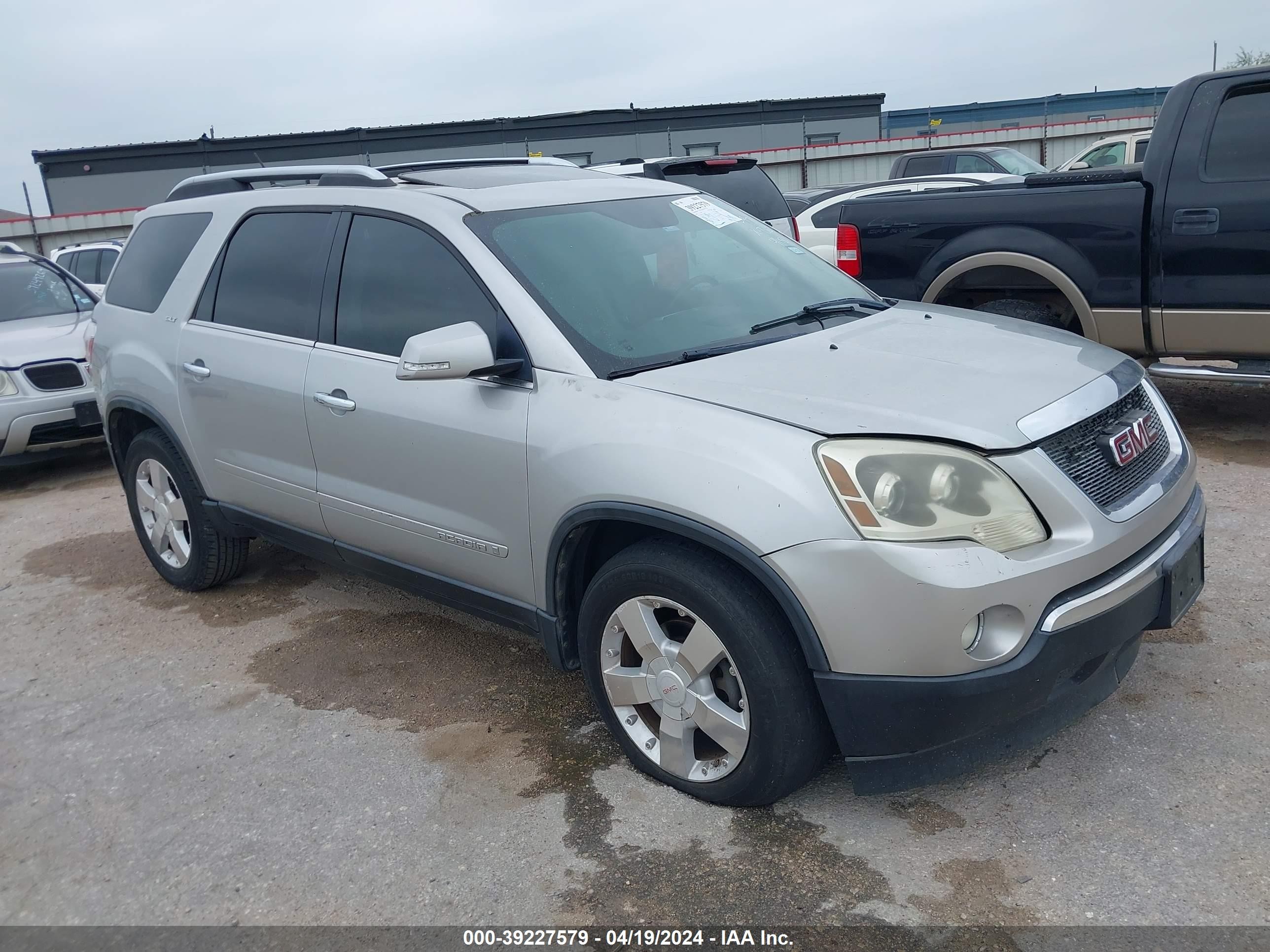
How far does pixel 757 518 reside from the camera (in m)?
2.55

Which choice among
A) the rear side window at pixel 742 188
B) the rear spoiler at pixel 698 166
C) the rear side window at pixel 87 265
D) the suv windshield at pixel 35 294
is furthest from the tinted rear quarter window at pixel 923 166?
the rear side window at pixel 87 265

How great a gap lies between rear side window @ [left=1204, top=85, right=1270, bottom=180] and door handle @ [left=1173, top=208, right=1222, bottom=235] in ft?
0.68

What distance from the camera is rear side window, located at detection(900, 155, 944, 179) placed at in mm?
15125

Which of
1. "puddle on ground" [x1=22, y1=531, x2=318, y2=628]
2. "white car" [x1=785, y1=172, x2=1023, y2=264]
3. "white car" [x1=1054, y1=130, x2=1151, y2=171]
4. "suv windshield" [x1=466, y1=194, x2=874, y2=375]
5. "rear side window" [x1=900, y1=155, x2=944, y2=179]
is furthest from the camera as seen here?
"rear side window" [x1=900, y1=155, x2=944, y2=179]

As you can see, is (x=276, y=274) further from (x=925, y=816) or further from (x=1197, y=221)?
(x=1197, y=221)

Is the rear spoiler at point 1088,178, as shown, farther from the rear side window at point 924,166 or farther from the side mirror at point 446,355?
the rear side window at point 924,166

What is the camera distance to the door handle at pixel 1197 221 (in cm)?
541

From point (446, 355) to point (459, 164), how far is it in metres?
1.71

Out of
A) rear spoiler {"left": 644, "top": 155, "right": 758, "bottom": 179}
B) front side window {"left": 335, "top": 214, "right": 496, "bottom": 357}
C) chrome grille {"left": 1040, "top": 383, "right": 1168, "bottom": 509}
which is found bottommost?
chrome grille {"left": 1040, "top": 383, "right": 1168, "bottom": 509}

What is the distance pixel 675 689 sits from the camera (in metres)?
2.87

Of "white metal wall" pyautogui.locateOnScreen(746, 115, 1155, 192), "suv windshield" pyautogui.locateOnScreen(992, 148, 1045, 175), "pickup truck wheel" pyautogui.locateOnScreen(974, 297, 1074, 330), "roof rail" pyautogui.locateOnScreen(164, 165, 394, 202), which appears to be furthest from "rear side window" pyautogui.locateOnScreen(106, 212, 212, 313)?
"white metal wall" pyautogui.locateOnScreen(746, 115, 1155, 192)

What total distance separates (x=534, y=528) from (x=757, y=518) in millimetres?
857

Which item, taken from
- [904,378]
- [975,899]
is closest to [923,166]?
[904,378]

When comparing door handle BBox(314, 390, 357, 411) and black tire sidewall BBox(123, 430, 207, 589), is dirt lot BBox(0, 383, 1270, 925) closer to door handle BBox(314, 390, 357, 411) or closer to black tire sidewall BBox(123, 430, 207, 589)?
black tire sidewall BBox(123, 430, 207, 589)
